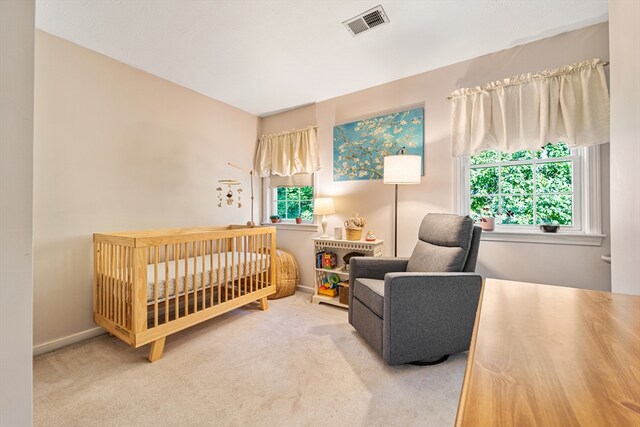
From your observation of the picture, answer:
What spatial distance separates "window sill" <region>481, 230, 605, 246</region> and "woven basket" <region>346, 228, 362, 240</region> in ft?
3.72

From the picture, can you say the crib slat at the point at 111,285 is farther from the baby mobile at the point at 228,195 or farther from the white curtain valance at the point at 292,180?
the white curtain valance at the point at 292,180

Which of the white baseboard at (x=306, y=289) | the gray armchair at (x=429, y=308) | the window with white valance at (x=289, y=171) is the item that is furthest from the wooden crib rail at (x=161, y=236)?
the gray armchair at (x=429, y=308)

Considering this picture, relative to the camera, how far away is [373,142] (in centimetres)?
291

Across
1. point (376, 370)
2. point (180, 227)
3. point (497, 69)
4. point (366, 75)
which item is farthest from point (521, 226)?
point (180, 227)

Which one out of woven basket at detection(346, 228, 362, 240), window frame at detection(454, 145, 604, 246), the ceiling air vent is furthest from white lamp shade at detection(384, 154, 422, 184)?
the ceiling air vent

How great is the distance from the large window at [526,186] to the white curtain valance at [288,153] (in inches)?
69.2

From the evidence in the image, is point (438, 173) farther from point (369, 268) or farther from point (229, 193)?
point (229, 193)

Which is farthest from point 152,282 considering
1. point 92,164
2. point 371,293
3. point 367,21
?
point 367,21

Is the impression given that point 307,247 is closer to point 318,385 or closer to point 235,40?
point 318,385

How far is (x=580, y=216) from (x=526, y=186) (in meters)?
0.42

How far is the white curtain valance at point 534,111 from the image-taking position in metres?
1.89

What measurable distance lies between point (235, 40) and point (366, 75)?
50.2 inches

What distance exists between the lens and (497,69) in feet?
7.45

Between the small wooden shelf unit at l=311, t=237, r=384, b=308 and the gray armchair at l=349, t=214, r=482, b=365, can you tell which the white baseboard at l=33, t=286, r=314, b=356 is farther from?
the gray armchair at l=349, t=214, r=482, b=365
